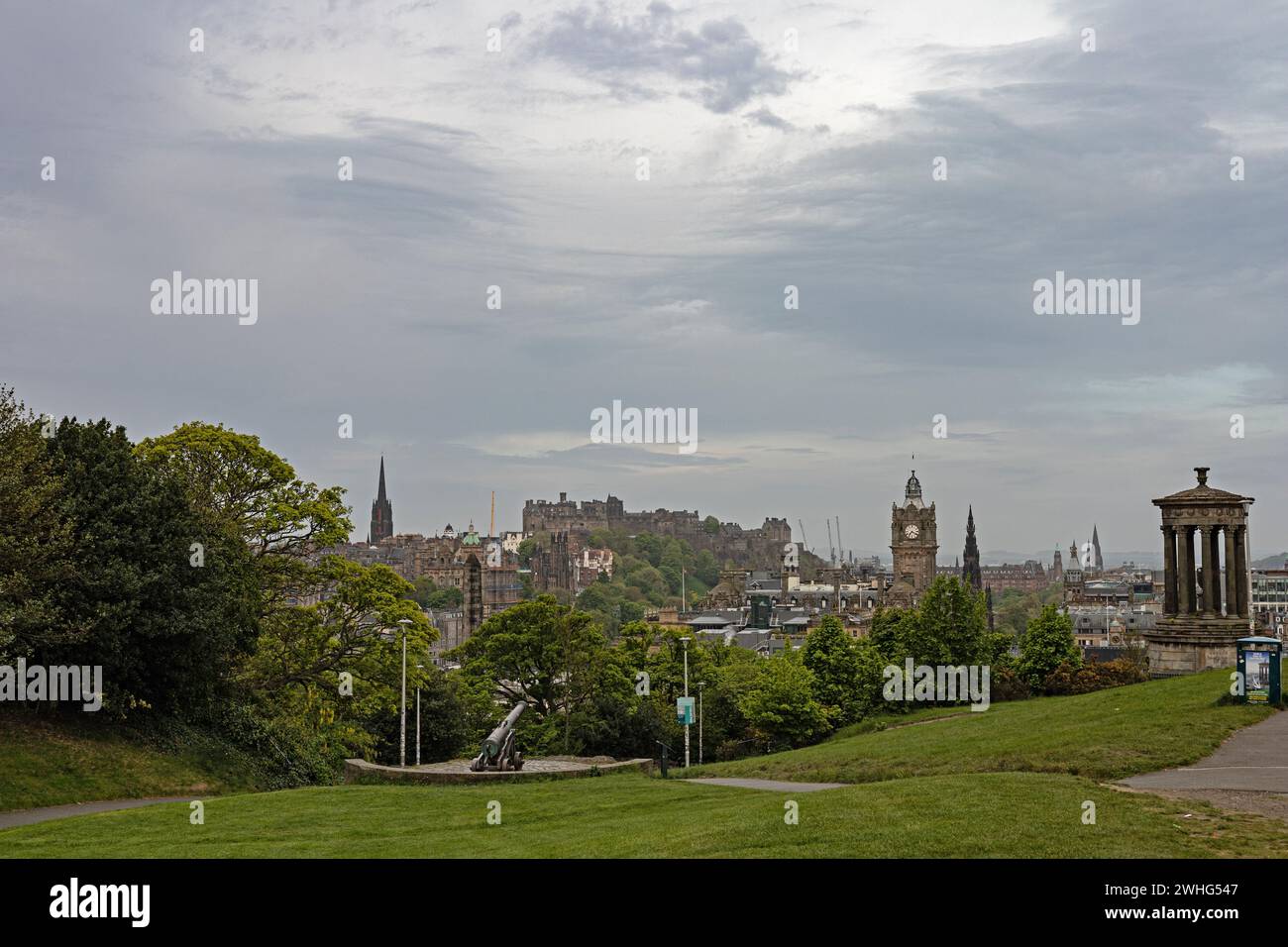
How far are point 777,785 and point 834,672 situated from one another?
35.8m

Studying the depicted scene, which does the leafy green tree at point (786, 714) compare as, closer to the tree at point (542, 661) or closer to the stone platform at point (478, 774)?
the tree at point (542, 661)

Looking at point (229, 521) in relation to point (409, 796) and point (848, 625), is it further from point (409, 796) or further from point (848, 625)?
point (848, 625)

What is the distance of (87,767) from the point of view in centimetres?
3366

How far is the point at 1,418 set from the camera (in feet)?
110

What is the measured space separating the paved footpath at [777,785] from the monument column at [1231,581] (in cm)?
2195

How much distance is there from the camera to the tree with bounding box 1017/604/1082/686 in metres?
53.8

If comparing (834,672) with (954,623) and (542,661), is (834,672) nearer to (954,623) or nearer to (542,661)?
(954,623)

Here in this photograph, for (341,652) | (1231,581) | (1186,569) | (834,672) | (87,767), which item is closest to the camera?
(87,767)

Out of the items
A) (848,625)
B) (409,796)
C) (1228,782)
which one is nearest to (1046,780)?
(1228,782)

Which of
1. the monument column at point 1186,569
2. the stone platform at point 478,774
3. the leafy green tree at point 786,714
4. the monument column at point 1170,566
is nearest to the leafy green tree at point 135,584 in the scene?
the stone platform at point 478,774

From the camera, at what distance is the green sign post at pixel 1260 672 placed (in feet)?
102

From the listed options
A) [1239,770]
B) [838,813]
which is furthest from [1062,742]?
[838,813]

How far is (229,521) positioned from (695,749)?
2895 cm

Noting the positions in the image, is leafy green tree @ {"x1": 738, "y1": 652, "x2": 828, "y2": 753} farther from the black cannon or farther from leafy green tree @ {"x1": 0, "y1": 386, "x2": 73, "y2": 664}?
leafy green tree @ {"x1": 0, "y1": 386, "x2": 73, "y2": 664}
